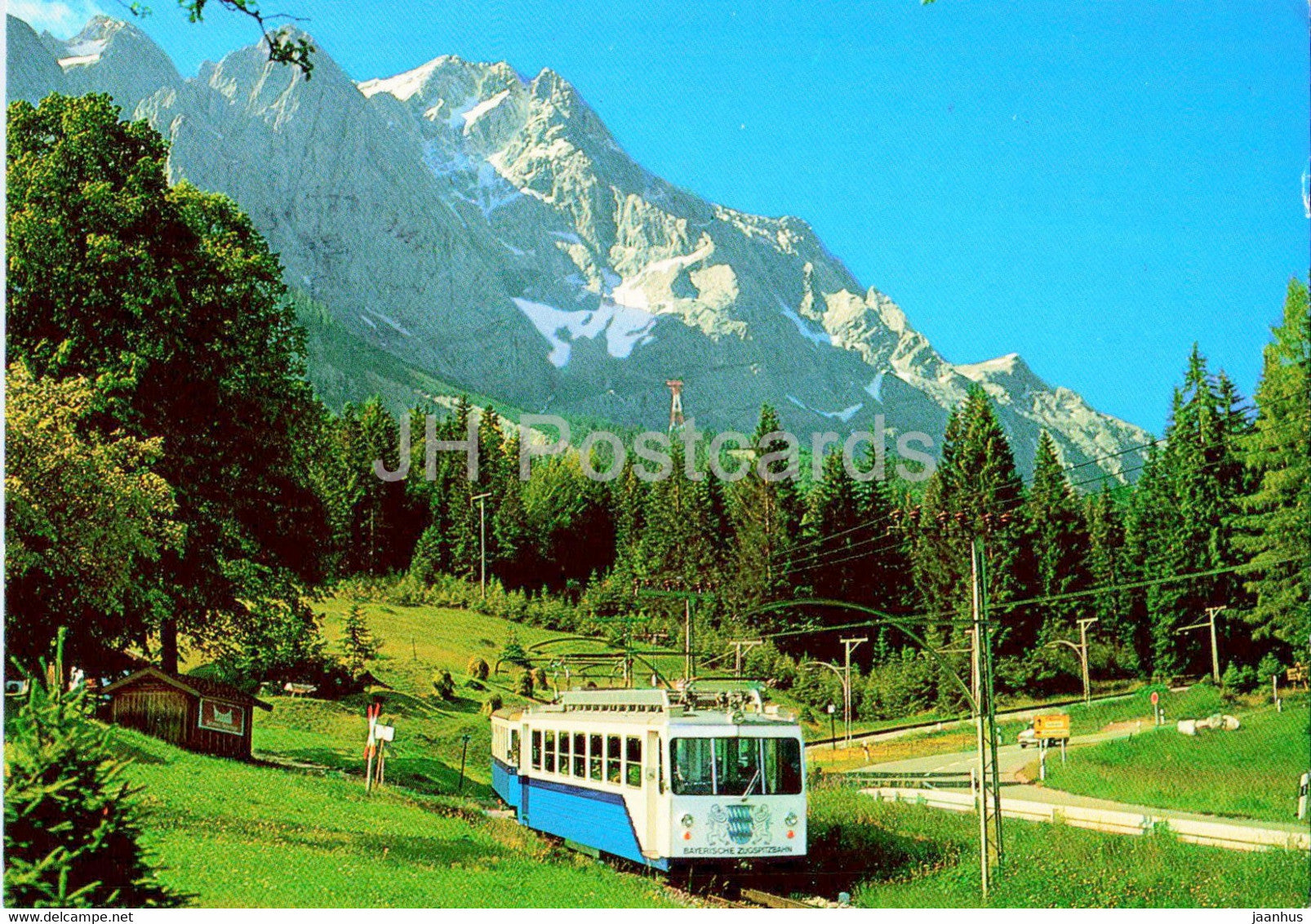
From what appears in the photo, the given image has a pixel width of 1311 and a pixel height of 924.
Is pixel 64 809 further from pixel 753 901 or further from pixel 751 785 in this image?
pixel 751 785

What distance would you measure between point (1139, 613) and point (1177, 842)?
4733cm

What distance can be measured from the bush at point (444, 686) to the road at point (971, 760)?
506 inches

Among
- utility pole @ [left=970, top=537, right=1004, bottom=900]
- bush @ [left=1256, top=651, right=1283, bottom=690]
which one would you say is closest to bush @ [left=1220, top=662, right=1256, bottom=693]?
bush @ [left=1256, top=651, right=1283, bottom=690]

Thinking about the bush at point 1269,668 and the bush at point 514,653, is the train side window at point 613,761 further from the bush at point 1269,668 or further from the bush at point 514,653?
the bush at point 1269,668

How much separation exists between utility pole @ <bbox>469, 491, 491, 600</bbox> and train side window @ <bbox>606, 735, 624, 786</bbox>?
35410 millimetres

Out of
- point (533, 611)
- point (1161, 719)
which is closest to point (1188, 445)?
point (1161, 719)

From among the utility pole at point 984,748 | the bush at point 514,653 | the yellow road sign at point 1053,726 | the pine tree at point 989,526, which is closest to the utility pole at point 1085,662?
the pine tree at point 989,526

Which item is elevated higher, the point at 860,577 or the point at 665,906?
the point at 860,577

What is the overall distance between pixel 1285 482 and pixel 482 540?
34735 millimetres

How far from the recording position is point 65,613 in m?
20.3

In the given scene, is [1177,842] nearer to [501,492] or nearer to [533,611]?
[533,611]

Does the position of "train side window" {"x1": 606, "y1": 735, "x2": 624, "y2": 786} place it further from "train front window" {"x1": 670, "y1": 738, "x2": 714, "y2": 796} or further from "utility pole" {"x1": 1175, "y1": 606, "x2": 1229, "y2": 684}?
"utility pole" {"x1": 1175, "y1": 606, "x2": 1229, "y2": 684}

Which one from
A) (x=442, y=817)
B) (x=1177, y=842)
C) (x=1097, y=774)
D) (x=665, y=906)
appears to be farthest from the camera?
(x=1097, y=774)

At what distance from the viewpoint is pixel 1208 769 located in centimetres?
3375
